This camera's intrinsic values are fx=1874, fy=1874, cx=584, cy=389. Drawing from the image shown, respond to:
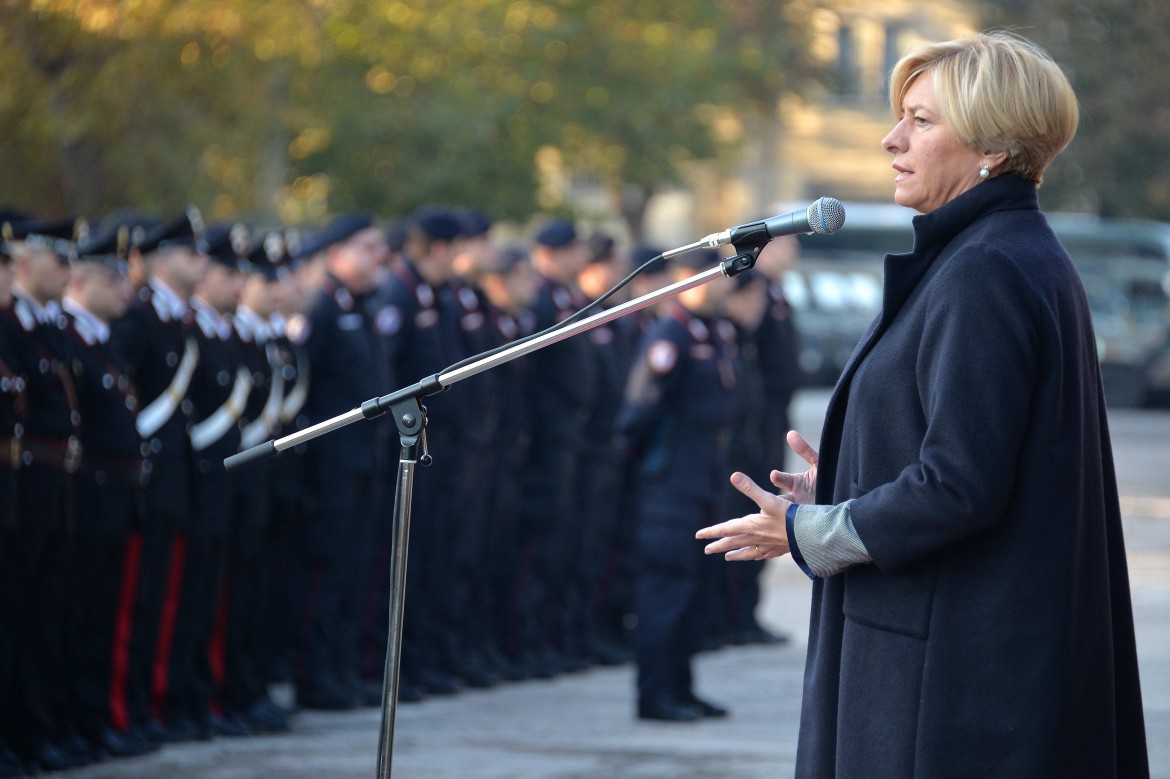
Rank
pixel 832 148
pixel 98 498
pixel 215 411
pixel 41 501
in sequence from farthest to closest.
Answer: pixel 832 148
pixel 215 411
pixel 98 498
pixel 41 501

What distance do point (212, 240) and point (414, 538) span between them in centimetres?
199

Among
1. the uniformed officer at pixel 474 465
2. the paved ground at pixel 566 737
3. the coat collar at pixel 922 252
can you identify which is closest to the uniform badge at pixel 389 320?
the uniformed officer at pixel 474 465

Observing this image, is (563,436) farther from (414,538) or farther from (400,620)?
(400,620)

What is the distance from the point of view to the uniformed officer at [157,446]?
7.79 meters

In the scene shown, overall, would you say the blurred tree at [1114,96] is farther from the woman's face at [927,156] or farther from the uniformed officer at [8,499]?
the woman's face at [927,156]

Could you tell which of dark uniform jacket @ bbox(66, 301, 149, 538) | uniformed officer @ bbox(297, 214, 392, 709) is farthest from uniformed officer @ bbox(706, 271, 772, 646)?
dark uniform jacket @ bbox(66, 301, 149, 538)

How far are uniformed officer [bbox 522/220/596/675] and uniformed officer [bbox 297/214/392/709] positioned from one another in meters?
1.40

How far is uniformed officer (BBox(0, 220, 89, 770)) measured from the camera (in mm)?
7152

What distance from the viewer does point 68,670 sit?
295 inches

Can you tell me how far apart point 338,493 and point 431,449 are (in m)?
0.88

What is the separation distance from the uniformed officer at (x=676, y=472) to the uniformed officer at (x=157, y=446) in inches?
88.5

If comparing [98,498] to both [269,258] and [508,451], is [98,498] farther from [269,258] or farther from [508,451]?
[508,451]

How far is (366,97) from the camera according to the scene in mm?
26672

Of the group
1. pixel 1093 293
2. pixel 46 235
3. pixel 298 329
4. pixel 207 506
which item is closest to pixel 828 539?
pixel 46 235
